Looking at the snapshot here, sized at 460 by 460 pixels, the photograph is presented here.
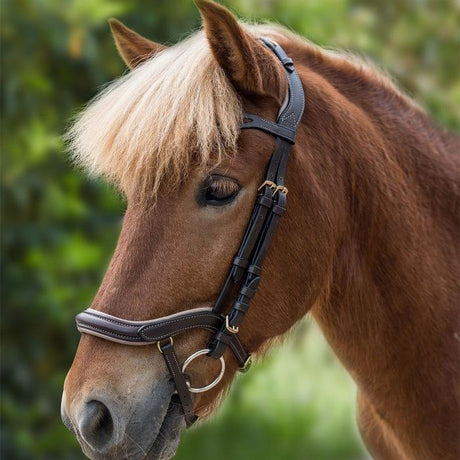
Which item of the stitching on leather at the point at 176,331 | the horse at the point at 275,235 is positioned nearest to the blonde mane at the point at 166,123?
the horse at the point at 275,235

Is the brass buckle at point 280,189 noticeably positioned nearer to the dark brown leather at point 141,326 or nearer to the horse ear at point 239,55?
the horse ear at point 239,55

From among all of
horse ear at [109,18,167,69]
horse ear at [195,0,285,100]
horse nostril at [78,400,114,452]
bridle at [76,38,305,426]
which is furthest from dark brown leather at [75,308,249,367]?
horse ear at [109,18,167,69]

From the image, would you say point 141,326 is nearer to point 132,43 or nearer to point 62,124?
point 132,43

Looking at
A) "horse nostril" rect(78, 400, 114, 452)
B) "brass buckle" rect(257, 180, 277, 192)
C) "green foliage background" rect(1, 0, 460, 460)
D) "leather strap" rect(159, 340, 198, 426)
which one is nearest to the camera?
"horse nostril" rect(78, 400, 114, 452)

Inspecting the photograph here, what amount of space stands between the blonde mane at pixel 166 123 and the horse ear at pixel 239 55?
0.04 m

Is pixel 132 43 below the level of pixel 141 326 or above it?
above

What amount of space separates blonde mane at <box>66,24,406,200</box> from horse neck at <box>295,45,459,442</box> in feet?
1.11

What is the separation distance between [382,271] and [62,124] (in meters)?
3.29

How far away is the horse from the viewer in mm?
1981

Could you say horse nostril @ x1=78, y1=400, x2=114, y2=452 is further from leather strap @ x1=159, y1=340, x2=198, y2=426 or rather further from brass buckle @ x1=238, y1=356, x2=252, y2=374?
brass buckle @ x1=238, y1=356, x2=252, y2=374

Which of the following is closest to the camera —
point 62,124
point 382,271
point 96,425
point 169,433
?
point 96,425

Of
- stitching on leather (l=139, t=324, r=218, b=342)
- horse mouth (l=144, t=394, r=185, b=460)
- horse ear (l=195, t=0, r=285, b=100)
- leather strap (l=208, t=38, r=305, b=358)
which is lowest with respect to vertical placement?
horse mouth (l=144, t=394, r=185, b=460)

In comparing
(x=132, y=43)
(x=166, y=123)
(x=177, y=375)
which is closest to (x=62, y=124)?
(x=132, y=43)

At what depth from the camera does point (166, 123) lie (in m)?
2.05
